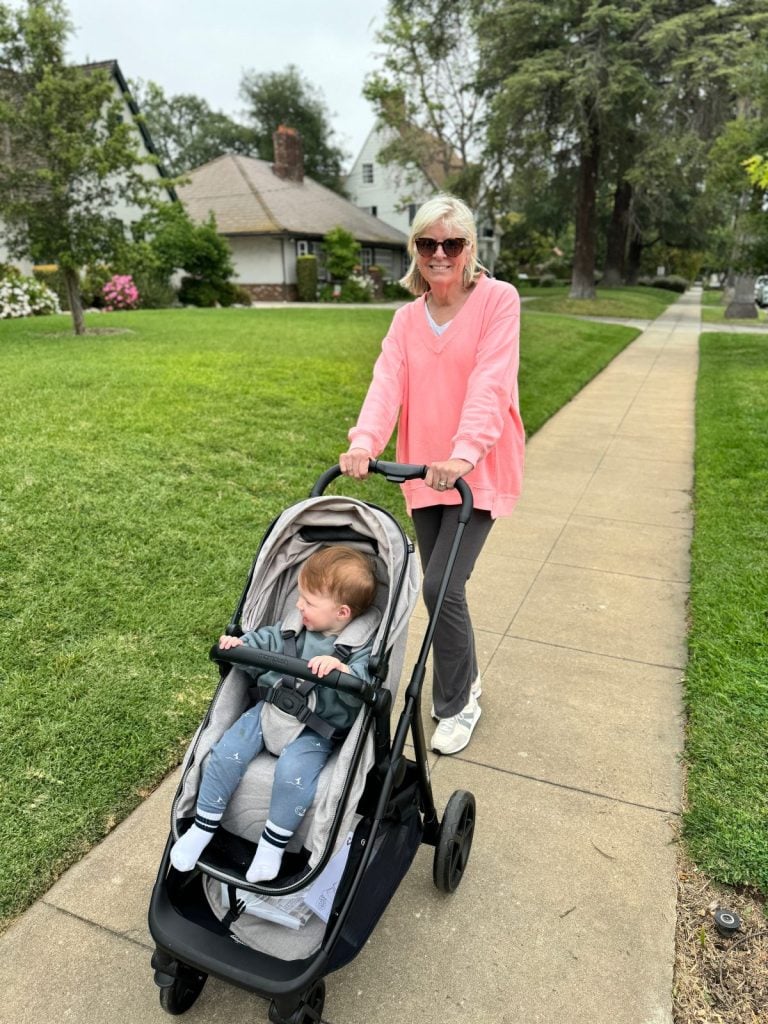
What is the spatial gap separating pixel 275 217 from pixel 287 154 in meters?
5.85

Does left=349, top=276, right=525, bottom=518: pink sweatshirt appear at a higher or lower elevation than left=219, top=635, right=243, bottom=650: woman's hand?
higher

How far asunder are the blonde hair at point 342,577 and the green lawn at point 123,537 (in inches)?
51.3

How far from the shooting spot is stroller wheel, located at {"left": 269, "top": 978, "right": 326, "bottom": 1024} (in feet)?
5.65

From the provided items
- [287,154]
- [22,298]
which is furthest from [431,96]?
[22,298]


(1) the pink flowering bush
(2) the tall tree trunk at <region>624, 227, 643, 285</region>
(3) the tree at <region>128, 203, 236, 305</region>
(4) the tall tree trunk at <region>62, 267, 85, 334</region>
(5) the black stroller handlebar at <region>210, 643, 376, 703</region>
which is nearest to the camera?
(5) the black stroller handlebar at <region>210, 643, 376, 703</region>

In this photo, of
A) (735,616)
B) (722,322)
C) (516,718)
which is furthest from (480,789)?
(722,322)

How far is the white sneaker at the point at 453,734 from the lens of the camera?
117 inches

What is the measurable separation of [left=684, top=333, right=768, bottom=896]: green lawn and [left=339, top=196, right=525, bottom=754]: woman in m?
1.04

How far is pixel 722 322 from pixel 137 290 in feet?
58.1

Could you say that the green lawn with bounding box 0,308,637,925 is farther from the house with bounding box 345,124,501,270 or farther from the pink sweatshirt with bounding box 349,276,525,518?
the house with bounding box 345,124,501,270

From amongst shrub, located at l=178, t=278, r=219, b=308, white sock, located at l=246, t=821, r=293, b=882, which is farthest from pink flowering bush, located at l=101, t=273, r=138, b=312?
white sock, located at l=246, t=821, r=293, b=882

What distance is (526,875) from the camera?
2.41 m

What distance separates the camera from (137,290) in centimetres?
2061

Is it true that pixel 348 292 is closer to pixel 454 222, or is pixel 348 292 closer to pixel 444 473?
pixel 454 222
